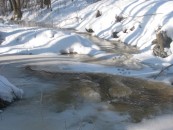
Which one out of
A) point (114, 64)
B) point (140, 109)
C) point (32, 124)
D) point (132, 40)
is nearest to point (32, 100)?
point (32, 124)

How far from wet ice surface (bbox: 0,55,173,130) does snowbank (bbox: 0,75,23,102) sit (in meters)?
0.16

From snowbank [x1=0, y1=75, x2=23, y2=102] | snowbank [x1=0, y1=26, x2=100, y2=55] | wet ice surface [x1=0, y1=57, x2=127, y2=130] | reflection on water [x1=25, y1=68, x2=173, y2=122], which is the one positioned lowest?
snowbank [x1=0, y1=26, x2=100, y2=55]

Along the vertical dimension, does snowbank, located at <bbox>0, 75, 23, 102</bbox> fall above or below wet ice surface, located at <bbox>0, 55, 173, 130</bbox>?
above

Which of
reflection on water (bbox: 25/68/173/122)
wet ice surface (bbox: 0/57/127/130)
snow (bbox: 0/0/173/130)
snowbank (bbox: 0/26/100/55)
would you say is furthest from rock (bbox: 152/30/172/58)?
wet ice surface (bbox: 0/57/127/130)

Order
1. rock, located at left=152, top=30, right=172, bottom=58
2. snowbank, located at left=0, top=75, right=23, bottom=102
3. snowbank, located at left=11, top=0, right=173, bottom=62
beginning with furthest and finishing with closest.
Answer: snowbank, located at left=11, top=0, right=173, bottom=62, rock, located at left=152, top=30, right=172, bottom=58, snowbank, located at left=0, top=75, right=23, bottom=102

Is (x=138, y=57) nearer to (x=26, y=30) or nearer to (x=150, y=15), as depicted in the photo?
(x=150, y=15)

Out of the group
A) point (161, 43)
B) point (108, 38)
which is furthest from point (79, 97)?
point (108, 38)

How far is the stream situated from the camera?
6.80 m

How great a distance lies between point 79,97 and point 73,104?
0.43 meters

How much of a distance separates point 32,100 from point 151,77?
10.8 ft

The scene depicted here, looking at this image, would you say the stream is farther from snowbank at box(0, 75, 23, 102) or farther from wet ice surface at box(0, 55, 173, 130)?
snowbank at box(0, 75, 23, 102)

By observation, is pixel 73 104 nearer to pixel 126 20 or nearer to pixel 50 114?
pixel 50 114

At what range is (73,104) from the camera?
7.65 metres

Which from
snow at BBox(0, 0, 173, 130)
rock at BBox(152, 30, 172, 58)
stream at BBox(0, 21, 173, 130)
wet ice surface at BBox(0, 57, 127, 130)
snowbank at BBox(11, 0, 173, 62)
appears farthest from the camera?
snowbank at BBox(11, 0, 173, 62)
